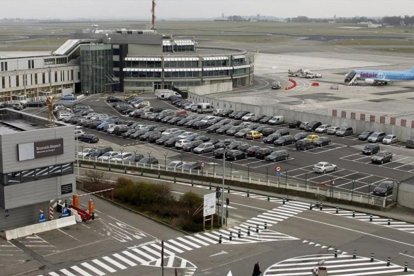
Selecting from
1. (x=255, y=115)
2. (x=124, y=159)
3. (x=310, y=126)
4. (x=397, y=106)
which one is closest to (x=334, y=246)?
(x=124, y=159)

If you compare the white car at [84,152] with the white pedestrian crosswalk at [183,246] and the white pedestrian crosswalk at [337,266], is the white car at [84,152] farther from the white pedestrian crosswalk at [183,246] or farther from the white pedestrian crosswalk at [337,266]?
the white pedestrian crosswalk at [337,266]

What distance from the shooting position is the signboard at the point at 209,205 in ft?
117

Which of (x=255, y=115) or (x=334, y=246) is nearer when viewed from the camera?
(x=334, y=246)

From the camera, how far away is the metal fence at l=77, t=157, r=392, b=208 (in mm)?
42562

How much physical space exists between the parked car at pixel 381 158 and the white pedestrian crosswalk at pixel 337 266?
23.8m

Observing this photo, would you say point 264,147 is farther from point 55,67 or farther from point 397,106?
point 55,67

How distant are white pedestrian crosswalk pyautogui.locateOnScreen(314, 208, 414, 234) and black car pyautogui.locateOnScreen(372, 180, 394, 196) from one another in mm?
4197

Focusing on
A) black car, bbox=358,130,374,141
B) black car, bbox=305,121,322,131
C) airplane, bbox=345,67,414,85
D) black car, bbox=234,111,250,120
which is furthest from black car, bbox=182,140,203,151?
airplane, bbox=345,67,414,85

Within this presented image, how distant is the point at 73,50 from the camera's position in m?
103

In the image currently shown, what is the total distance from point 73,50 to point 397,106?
53.9 meters

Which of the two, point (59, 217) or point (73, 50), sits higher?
point (73, 50)

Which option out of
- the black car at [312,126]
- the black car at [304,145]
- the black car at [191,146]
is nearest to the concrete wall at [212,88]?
the black car at [312,126]

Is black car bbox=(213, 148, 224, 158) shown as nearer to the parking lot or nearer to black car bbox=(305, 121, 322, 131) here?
the parking lot

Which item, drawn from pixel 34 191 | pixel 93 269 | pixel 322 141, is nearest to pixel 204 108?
pixel 322 141
